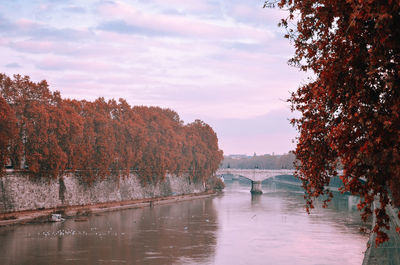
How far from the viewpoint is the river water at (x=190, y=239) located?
35.3 metres

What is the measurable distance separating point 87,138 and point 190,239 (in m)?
23.3

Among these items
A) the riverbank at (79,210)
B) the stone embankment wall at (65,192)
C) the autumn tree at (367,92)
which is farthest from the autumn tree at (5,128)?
the autumn tree at (367,92)

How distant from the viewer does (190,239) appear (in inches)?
1740

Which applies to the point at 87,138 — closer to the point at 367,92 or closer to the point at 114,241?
the point at 114,241

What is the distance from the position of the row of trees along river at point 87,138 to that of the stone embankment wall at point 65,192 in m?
1.35

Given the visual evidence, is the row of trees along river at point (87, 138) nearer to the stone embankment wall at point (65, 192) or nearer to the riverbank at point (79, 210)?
the stone embankment wall at point (65, 192)

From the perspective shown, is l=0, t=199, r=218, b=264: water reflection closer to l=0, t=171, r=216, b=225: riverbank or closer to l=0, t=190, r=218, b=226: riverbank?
l=0, t=190, r=218, b=226: riverbank

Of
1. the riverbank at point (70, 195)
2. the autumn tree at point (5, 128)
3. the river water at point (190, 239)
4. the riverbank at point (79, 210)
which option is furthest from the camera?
the riverbank at point (70, 195)

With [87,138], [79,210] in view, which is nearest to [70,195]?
[79,210]

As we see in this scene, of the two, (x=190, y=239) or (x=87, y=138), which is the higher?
(x=87, y=138)

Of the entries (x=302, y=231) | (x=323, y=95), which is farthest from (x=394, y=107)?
(x=302, y=231)

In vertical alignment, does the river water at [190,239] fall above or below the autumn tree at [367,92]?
below

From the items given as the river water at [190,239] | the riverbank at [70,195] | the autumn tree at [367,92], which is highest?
the autumn tree at [367,92]

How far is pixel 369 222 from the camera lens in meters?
56.2
